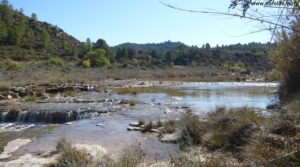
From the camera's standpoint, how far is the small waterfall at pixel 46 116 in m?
19.7

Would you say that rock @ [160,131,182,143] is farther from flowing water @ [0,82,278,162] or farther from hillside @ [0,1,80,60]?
hillside @ [0,1,80,60]

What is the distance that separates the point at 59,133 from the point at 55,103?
28.5 feet

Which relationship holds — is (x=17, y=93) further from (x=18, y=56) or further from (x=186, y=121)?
(x=18, y=56)

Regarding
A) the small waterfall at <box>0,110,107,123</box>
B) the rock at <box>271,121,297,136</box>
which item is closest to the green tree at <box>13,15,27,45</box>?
the small waterfall at <box>0,110,107,123</box>

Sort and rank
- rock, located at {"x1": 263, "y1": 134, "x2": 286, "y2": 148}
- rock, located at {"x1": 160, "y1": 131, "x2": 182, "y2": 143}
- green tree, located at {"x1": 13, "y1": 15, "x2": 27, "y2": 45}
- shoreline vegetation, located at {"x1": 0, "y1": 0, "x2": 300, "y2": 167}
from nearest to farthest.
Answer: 1. shoreline vegetation, located at {"x1": 0, "y1": 0, "x2": 300, "y2": 167}
2. rock, located at {"x1": 263, "y1": 134, "x2": 286, "y2": 148}
3. rock, located at {"x1": 160, "y1": 131, "x2": 182, "y2": 143}
4. green tree, located at {"x1": 13, "y1": 15, "x2": 27, "y2": 45}

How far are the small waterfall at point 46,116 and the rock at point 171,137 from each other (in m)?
7.03

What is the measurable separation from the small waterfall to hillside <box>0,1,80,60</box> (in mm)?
56704

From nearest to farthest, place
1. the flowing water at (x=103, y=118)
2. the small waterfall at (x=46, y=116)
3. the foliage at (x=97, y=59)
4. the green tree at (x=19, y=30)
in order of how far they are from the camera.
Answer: the flowing water at (x=103, y=118)
the small waterfall at (x=46, y=116)
the foliage at (x=97, y=59)
the green tree at (x=19, y=30)

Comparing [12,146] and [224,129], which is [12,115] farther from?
[224,129]

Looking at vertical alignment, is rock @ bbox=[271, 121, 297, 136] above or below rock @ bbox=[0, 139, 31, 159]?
above

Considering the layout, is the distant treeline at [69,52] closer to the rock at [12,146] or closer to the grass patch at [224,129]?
the grass patch at [224,129]

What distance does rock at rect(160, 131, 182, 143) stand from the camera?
42.4 feet

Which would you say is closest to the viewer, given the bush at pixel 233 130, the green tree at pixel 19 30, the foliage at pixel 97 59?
the bush at pixel 233 130

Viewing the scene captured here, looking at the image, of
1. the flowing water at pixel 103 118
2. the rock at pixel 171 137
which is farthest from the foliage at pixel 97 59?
the rock at pixel 171 137
